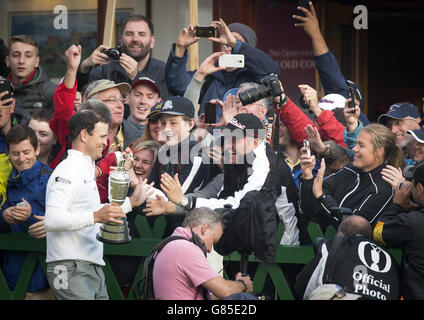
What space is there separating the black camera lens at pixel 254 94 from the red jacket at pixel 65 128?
991 millimetres

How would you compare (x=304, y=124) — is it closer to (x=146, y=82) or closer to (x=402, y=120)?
(x=402, y=120)

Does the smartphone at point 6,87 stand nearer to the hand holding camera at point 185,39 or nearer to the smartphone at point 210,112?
the hand holding camera at point 185,39

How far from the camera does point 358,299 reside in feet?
15.3

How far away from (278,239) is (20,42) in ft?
8.98

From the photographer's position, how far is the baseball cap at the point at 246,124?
542 cm

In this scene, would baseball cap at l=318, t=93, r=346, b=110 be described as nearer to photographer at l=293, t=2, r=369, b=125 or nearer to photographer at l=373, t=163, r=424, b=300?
photographer at l=293, t=2, r=369, b=125

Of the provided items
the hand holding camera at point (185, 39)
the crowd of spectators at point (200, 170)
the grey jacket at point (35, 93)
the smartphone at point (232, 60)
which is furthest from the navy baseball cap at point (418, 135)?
the grey jacket at point (35, 93)

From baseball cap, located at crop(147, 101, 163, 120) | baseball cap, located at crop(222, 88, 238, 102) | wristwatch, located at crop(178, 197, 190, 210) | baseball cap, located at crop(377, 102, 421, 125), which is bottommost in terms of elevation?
wristwatch, located at crop(178, 197, 190, 210)

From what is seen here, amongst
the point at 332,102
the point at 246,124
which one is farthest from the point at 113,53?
the point at 332,102

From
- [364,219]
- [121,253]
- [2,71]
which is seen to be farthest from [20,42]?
[364,219]

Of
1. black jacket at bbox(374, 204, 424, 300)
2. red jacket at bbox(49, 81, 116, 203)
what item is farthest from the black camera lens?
black jacket at bbox(374, 204, 424, 300)

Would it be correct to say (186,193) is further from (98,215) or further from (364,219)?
(364,219)

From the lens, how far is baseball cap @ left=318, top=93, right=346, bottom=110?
249 inches

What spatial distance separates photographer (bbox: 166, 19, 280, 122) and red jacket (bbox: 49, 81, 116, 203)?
2.72 feet
